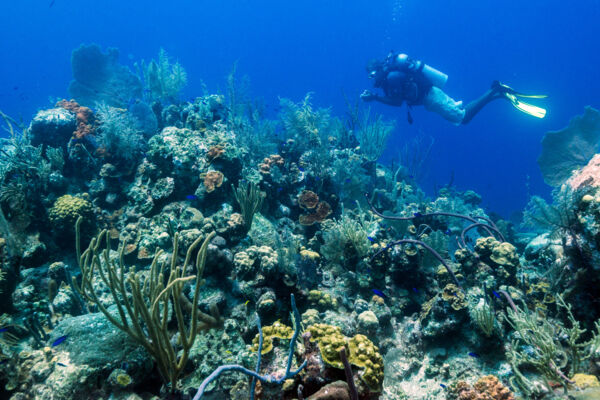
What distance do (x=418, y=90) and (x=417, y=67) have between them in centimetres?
85

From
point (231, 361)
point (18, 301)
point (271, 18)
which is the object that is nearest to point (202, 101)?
point (18, 301)

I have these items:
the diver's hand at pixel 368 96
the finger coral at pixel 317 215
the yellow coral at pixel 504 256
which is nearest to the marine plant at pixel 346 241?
the finger coral at pixel 317 215

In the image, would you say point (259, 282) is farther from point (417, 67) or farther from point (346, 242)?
point (417, 67)

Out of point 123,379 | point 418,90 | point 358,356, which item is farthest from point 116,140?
point 418,90

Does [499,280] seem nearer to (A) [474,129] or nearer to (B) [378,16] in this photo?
(A) [474,129]

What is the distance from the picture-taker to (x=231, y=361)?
11.5 feet

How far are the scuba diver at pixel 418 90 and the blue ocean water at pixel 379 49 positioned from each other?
50.1 m

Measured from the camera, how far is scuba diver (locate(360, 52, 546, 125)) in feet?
34.3

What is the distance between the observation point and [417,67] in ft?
36.0

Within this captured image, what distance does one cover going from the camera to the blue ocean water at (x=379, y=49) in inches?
3022

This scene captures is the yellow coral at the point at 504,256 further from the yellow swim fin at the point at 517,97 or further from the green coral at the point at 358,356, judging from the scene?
the yellow swim fin at the point at 517,97

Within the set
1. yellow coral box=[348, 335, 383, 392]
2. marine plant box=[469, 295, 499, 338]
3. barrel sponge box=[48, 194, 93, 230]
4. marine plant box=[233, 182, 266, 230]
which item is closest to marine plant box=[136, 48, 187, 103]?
barrel sponge box=[48, 194, 93, 230]

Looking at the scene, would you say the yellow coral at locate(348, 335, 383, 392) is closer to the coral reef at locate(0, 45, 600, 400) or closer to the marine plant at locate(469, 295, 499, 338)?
the coral reef at locate(0, 45, 600, 400)

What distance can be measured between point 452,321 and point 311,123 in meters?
7.47
